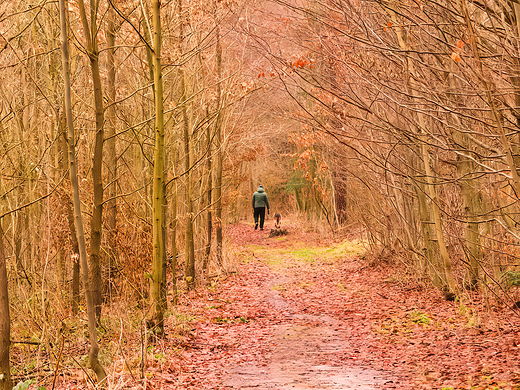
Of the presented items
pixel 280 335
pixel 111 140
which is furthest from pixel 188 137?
pixel 280 335

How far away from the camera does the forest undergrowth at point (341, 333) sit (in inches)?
207

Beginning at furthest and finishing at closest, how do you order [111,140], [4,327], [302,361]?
[111,140], [302,361], [4,327]

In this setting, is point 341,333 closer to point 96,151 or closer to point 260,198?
point 96,151

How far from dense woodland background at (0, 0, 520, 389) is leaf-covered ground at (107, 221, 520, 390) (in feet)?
1.87

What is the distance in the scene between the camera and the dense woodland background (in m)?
4.88

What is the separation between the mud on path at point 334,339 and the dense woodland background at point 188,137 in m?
0.63

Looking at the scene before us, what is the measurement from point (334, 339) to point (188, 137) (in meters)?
4.80

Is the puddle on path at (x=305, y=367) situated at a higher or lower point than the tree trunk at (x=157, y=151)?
lower

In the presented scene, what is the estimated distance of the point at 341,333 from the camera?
7.53 meters

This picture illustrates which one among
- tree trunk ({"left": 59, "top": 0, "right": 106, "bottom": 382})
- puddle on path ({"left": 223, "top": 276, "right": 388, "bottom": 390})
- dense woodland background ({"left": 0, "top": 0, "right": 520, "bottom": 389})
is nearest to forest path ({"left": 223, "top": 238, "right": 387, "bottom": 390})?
puddle on path ({"left": 223, "top": 276, "right": 388, "bottom": 390})

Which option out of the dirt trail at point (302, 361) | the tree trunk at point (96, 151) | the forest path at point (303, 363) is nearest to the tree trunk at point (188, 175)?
the dirt trail at point (302, 361)

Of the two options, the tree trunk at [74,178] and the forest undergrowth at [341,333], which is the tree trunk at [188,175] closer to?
the forest undergrowth at [341,333]

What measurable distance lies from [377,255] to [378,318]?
4.41m

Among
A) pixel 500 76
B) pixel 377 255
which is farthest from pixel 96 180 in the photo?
pixel 377 255
